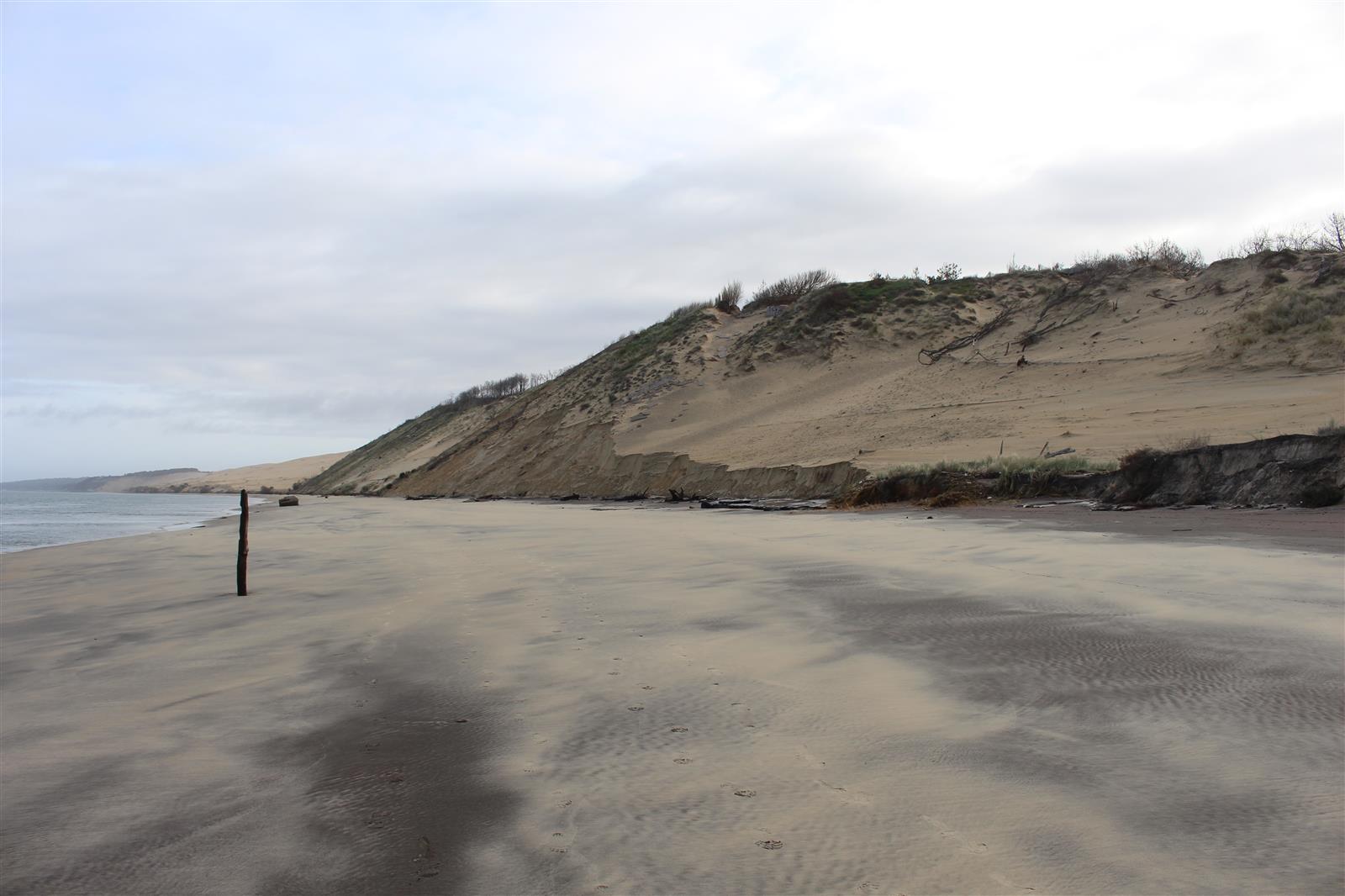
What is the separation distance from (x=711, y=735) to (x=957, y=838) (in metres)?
1.23

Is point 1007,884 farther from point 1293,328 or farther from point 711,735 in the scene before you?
point 1293,328

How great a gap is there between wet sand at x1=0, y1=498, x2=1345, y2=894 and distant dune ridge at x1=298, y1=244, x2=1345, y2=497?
34.6 ft

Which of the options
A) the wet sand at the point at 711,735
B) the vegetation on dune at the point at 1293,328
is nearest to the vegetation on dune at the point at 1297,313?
the vegetation on dune at the point at 1293,328

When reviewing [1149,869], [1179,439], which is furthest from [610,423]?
[1149,869]

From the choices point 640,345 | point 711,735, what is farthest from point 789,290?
point 711,735

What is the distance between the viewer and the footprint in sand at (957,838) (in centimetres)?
244

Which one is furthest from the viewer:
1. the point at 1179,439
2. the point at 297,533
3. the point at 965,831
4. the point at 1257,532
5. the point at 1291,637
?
the point at 297,533

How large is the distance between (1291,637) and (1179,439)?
37.5ft

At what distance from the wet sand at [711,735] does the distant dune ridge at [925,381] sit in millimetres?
10552

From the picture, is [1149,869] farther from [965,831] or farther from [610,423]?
[610,423]

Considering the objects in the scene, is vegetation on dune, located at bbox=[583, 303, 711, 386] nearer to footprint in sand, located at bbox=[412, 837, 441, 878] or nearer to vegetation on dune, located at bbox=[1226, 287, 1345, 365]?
vegetation on dune, located at bbox=[1226, 287, 1345, 365]

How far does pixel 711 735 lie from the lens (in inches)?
139

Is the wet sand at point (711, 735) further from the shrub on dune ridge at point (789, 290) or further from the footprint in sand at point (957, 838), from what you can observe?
the shrub on dune ridge at point (789, 290)

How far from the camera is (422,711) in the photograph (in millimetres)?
4113
